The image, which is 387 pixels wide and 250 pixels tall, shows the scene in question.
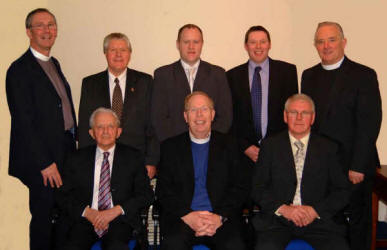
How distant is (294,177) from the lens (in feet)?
11.1

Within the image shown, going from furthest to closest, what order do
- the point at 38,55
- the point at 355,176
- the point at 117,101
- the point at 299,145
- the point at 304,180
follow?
the point at 117,101, the point at 38,55, the point at 355,176, the point at 299,145, the point at 304,180

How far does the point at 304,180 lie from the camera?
3363mm

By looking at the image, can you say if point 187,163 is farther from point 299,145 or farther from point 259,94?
point 259,94

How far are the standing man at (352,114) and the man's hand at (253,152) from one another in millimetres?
573

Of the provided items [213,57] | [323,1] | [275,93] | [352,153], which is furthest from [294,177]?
[323,1]

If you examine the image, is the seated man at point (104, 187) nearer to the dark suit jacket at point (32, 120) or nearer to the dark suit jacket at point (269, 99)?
the dark suit jacket at point (32, 120)

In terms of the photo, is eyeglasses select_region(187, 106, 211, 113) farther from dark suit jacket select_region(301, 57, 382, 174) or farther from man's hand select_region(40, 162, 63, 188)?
man's hand select_region(40, 162, 63, 188)

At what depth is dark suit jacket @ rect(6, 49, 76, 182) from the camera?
12.0ft

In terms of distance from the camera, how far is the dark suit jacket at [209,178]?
3.39 metres

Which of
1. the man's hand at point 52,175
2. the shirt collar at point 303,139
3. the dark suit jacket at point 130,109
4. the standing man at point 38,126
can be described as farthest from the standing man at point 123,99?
the shirt collar at point 303,139

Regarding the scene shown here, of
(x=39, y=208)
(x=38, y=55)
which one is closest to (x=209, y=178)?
(x=39, y=208)

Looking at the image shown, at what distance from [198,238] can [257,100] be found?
4.75 feet

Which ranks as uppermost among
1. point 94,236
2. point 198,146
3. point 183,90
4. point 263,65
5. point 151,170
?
point 263,65

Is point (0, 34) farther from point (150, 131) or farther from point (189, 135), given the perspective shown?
point (189, 135)
